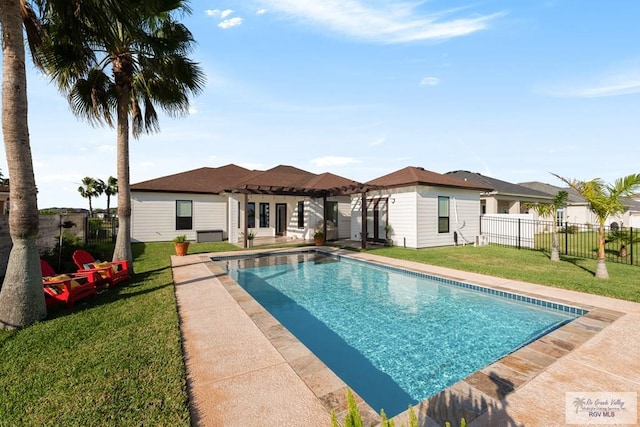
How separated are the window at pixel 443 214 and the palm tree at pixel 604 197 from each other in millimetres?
7295

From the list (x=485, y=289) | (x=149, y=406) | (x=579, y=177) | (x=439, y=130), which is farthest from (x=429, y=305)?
(x=439, y=130)

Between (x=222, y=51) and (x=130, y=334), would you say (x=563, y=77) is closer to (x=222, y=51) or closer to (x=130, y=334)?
(x=222, y=51)

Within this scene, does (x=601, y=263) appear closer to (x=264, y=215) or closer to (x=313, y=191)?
(x=313, y=191)

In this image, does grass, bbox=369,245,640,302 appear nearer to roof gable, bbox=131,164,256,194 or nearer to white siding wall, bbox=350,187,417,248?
white siding wall, bbox=350,187,417,248

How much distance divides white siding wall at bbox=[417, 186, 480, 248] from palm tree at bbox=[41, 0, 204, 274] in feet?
39.5

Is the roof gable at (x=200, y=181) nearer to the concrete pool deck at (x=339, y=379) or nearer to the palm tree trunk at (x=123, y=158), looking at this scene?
the palm tree trunk at (x=123, y=158)

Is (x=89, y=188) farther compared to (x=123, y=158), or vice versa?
(x=89, y=188)

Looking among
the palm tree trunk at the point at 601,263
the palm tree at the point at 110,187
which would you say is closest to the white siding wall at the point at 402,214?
the palm tree trunk at the point at 601,263

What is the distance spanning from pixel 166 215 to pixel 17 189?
1427 centimetres

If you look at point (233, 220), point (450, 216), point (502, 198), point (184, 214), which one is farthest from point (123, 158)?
point (502, 198)

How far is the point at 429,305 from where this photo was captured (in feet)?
23.0

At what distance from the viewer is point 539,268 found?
9.82m

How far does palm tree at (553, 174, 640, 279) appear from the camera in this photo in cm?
799

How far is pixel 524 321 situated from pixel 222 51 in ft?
41.0
